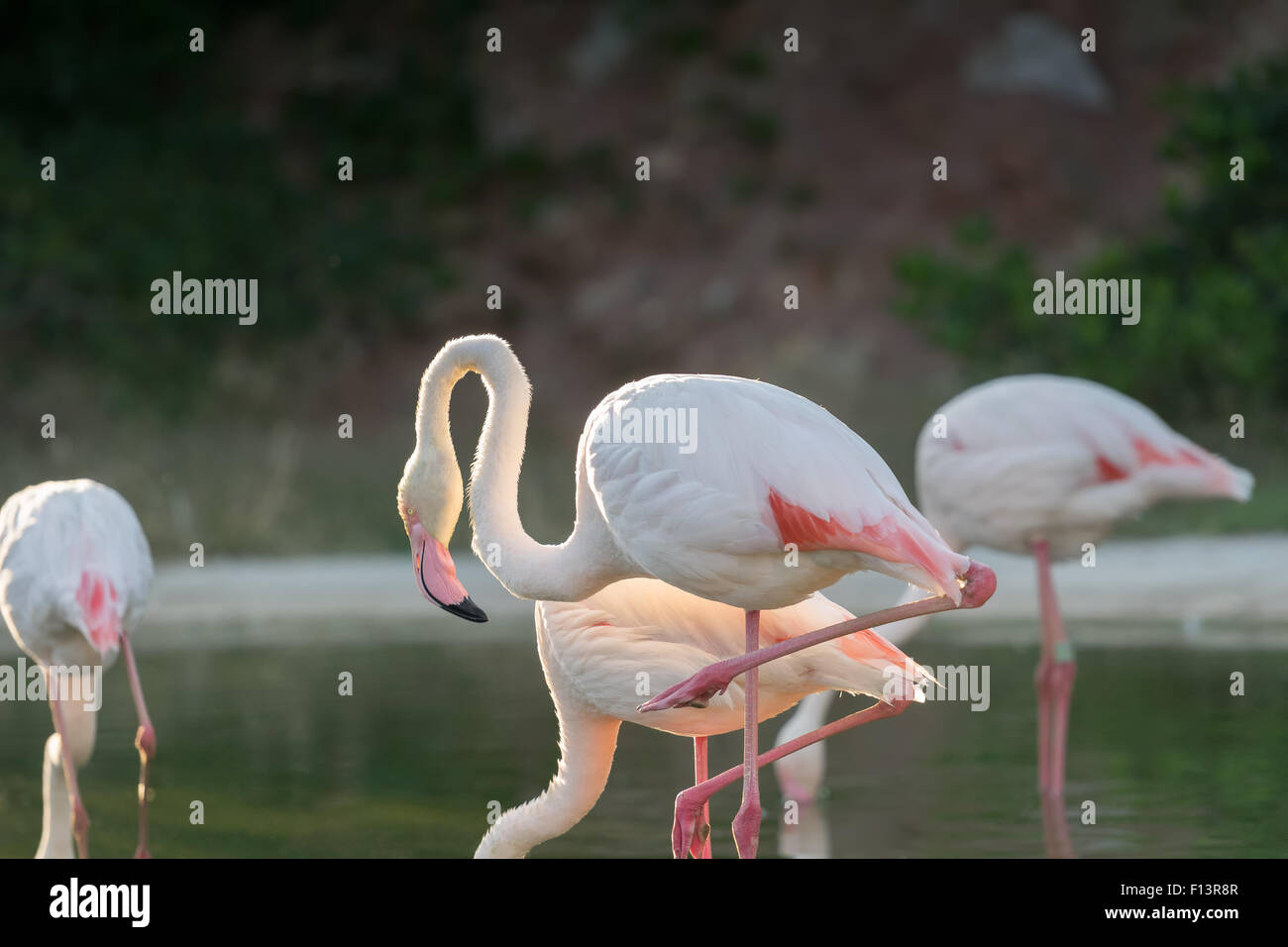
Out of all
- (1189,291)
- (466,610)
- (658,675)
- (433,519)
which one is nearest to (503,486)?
(433,519)

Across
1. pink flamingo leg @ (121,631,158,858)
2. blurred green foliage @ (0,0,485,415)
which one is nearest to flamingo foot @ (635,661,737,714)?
pink flamingo leg @ (121,631,158,858)

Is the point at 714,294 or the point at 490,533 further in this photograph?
the point at 714,294

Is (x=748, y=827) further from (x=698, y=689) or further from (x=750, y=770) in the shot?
(x=698, y=689)

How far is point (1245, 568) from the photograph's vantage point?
10.2 meters

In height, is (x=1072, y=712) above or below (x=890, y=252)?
below

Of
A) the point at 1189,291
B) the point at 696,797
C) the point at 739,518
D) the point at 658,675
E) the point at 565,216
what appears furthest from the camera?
the point at 565,216

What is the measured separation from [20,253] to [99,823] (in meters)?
10.8

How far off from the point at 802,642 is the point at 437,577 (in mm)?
1098

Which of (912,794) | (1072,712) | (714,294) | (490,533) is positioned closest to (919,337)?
(714,294)

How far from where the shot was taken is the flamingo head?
4.79m

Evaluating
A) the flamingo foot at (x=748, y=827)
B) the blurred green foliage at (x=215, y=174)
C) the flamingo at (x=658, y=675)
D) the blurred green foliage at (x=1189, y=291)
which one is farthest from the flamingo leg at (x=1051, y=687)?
the blurred green foliage at (x=215, y=174)

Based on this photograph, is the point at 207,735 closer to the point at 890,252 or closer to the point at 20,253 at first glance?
the point at 20,253

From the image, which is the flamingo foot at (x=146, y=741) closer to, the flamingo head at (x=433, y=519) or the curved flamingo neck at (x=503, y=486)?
the flamingo head at (x=433, y=519)

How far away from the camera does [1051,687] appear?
6586 millimetres
